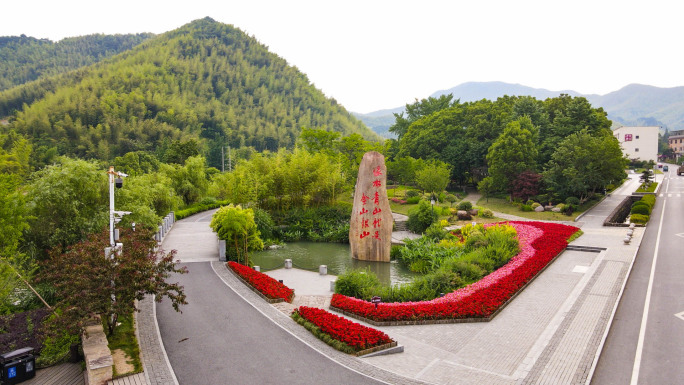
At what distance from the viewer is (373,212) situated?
1911 centimetres

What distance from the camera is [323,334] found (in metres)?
9.96

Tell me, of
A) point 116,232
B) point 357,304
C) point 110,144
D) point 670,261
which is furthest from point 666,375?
point 110,144

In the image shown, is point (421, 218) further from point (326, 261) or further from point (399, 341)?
point (399, 341)

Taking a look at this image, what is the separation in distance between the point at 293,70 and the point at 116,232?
11010 centimetres

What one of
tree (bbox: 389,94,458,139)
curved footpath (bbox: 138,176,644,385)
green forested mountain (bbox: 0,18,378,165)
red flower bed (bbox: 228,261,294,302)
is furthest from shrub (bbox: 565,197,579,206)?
green forested mountain (bbox: 0,18,378,165)

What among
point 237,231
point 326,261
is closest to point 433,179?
point 326,261

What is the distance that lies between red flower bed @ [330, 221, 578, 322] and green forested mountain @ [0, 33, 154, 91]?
4931 inches

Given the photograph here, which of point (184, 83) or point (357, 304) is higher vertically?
point (184, 83)

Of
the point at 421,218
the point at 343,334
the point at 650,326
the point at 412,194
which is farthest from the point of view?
the point at 412,194

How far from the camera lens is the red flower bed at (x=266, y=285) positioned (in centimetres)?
1295

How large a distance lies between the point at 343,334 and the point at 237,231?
8799 millimetres

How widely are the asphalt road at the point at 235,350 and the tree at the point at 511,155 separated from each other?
2671 centimetres

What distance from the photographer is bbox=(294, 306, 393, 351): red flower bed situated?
9.33 m

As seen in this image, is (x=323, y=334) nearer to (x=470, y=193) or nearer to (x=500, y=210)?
(x=500, y=210)
